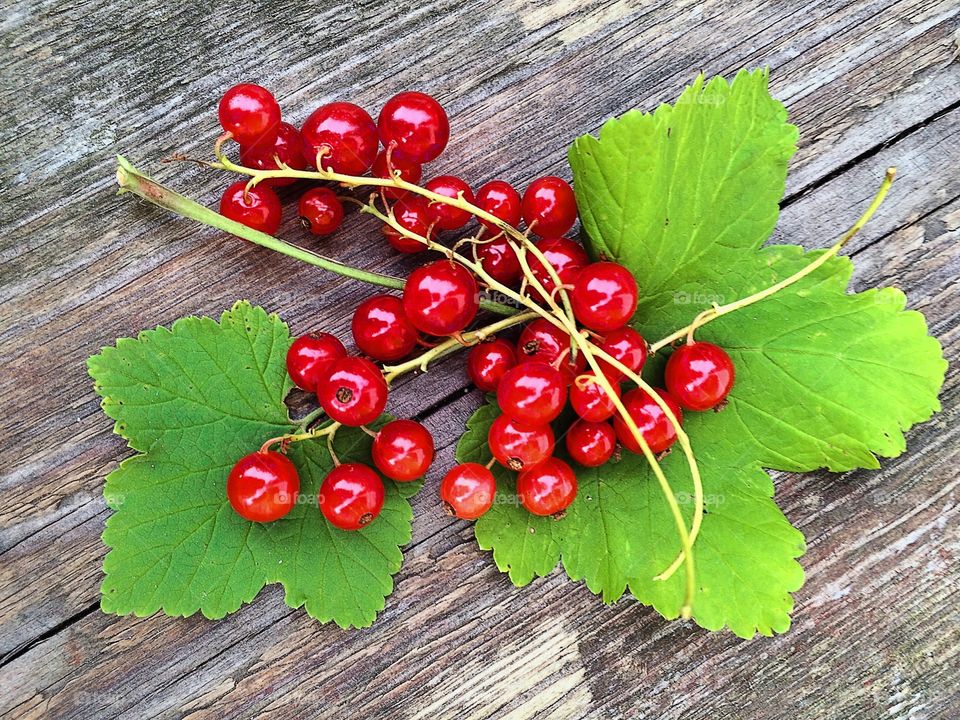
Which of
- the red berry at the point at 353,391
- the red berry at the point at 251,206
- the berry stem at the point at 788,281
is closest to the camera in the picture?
the berry stem at the point at 788,281

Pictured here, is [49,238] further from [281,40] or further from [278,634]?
[278,634]

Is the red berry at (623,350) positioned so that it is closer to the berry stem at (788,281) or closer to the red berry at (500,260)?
the berry stem at (788,281)

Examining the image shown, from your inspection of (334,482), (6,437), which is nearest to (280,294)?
(334,482)

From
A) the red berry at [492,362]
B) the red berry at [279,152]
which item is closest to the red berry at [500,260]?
the red berry at [492,362]

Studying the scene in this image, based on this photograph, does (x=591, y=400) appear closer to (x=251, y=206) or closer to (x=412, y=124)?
(x=412, y=124)

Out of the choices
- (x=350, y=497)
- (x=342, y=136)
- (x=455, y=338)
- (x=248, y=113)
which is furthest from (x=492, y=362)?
(x=248, y=113)

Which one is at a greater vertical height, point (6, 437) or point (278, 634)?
point (6, 437)

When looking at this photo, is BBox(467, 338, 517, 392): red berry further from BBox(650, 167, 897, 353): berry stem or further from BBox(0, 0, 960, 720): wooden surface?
BBox(650, 167, 897, 353): berry stem
